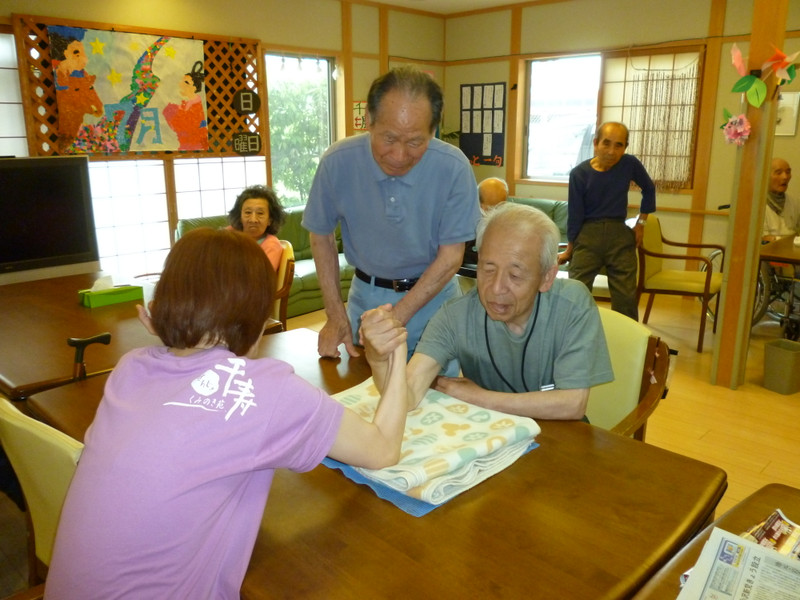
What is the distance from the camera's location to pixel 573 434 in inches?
50.7

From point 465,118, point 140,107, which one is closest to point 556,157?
point 465,118

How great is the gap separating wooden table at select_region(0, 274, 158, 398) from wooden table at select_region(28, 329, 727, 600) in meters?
0.95

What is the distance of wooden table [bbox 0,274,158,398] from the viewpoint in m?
1.74

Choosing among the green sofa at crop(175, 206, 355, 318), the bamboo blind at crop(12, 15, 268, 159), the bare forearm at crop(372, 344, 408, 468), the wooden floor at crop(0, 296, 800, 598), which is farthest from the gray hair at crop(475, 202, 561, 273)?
the bamboo blind at crop(12, 15, 268, 159)

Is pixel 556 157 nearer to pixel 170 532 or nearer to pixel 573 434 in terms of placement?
pixel 573 434

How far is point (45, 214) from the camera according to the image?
290cm

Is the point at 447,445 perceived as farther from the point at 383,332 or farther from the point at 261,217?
the point at 261,217

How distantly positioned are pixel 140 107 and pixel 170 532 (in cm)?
432

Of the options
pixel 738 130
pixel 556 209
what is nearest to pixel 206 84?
pixel 556 209

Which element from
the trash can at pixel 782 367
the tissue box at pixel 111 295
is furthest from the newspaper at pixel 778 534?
the trash can at pixel 782 367

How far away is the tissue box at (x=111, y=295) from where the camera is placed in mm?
2436

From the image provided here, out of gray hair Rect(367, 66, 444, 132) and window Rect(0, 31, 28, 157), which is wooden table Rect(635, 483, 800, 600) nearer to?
gray hair Rect(367, 66, 444, 132)

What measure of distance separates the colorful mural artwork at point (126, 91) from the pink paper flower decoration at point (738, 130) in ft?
11.8

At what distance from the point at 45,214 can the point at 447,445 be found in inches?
98.6
